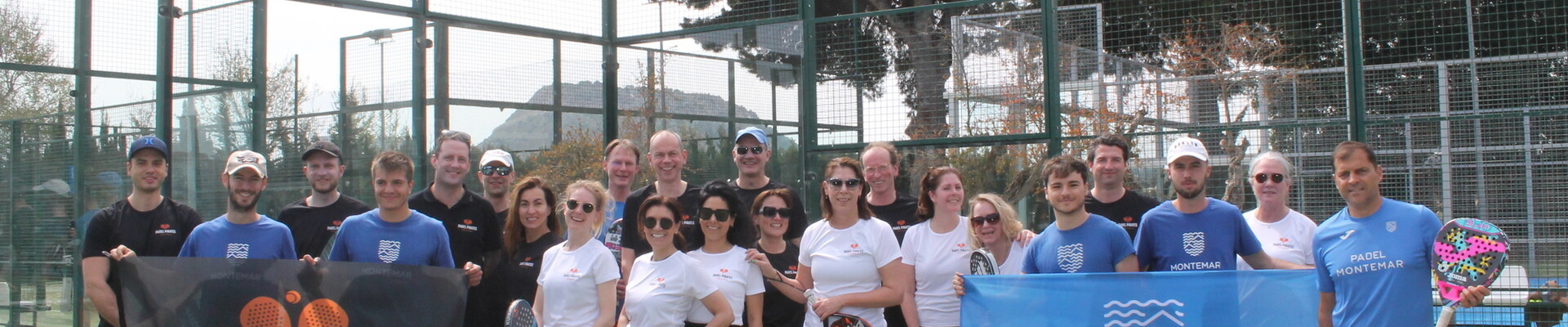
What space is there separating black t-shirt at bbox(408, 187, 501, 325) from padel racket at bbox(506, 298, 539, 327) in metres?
1.05

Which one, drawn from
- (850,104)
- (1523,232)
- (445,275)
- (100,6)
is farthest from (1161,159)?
(100,6)

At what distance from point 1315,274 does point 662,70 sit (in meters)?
5.48

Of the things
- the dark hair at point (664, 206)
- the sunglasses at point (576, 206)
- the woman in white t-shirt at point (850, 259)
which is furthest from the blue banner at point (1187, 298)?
the sunglasses at point (576, 206)

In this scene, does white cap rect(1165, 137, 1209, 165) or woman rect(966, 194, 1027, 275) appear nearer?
white cap rect(1165, 137, 1209, 165)

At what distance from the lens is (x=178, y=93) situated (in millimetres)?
7992

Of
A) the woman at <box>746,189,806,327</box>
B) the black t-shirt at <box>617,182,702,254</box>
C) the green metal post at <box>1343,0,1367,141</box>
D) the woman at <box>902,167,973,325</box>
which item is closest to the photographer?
the woman at <box>746,189,806,327</box>

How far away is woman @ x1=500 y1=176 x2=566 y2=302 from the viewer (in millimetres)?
6070

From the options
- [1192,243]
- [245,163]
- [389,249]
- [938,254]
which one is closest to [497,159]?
[389,249]

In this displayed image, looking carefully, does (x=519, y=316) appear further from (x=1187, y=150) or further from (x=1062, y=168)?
(x=1187, y=150)

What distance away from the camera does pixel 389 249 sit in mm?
5660

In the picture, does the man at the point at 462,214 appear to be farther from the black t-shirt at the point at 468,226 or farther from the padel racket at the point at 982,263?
the padel racket at the point at 982,263

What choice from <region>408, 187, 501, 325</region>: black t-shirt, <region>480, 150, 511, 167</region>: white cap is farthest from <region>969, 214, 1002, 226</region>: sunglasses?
<region>480, 150, 511, 167</region>: white cap

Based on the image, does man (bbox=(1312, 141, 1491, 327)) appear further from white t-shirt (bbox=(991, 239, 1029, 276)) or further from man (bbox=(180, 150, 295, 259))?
man (bbox=(180, 150, 295, 259))

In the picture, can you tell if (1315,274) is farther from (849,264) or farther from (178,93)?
(178,93)
